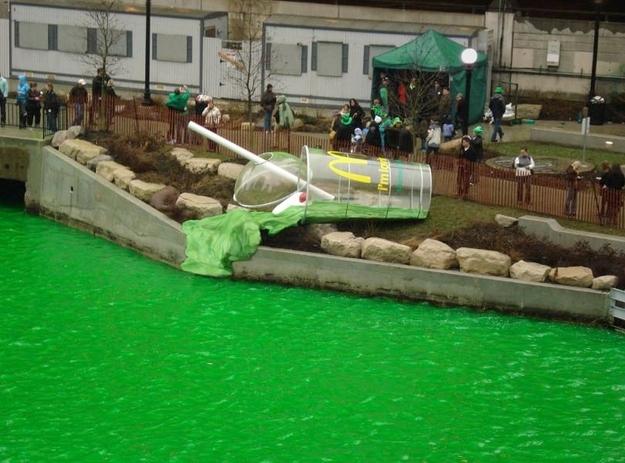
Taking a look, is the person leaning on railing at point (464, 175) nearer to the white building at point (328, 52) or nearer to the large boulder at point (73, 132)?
the large boulder at point (73, 132)

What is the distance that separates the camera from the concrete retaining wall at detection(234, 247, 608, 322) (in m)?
25.9

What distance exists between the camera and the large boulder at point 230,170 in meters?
31.3

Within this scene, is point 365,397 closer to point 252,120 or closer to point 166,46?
point 252,120

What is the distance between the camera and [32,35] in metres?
42.7

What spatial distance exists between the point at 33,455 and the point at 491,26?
27.1 m

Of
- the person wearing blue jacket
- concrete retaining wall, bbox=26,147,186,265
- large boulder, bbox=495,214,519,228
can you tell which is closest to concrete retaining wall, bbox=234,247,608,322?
large boulder, bbox=495,214,519,228

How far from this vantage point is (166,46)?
4162 cm

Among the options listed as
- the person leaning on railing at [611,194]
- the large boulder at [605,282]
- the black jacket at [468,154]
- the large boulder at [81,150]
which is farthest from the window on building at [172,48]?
the large boulder at [605,282]

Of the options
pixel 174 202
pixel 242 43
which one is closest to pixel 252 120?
pixel 242 43

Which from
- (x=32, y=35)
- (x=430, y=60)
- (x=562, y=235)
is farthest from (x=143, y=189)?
(x=32, y=35)

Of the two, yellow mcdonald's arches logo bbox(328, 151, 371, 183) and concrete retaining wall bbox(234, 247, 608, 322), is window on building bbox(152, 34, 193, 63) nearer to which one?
yellow mcdonald's arches logo bbox(328, 151, 371, 183)

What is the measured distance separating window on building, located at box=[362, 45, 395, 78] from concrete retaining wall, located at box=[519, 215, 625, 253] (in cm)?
1311

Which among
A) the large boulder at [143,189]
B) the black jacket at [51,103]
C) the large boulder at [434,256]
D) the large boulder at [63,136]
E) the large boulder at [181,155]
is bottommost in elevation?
the large boulder at [434,256]

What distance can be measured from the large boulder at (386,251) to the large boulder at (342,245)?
0.21 metres
